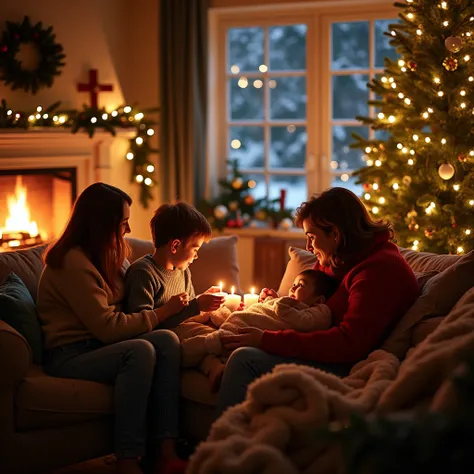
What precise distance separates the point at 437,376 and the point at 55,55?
379 cm

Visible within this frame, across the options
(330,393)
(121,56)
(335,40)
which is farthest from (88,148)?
(330,393)

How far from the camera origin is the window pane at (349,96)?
→ 5.74 m

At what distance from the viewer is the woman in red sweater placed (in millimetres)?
2686

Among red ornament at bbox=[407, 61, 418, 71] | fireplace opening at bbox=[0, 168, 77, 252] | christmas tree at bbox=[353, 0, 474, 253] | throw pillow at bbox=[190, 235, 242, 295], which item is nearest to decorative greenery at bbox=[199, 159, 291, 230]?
fireplace opening at bbox=[0, 168, 77, 252]

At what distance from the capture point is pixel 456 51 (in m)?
4.11

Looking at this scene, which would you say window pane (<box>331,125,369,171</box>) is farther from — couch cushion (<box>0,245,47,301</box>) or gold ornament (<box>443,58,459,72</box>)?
couch cushion (<box>0,245,47,301</box>)

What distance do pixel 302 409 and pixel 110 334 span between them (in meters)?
1.03

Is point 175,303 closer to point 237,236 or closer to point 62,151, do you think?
point 237,236

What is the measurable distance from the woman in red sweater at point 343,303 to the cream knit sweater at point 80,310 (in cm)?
36

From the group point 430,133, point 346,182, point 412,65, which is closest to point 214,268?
point 430,133

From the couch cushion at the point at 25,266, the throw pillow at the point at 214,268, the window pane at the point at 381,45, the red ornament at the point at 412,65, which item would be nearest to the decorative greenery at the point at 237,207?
the window pane at the point at 381,45

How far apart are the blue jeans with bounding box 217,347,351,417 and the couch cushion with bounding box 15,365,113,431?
1.52ft

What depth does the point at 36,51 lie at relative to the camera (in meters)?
5.08

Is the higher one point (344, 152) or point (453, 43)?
point (453, 43)
